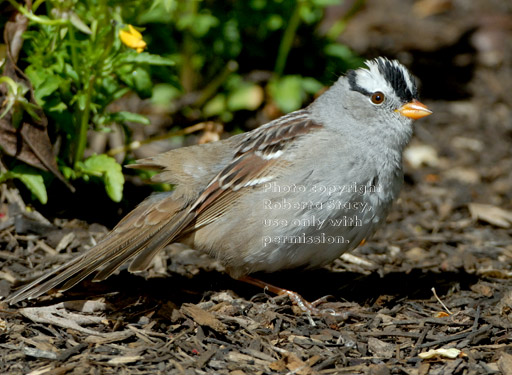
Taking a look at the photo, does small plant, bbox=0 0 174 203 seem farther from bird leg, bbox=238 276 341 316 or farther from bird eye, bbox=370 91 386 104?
bird eye, bbox=370 91 386 104

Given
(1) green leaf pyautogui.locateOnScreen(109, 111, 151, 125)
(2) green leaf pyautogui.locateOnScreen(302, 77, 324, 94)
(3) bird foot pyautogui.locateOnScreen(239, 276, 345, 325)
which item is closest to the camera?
(3) bird foot pyautogui.locateOnScreen(239, 276, 345, 325)

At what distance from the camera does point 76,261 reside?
3732 mm

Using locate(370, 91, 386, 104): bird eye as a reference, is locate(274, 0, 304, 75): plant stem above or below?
above

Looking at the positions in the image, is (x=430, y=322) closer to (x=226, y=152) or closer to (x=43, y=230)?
(x=226, y=152)

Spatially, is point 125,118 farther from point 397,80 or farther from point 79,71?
point 397,80

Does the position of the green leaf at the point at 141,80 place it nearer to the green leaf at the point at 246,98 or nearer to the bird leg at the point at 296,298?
the bird leg at the point at 296,298

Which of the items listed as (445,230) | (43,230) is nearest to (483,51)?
(445,230)

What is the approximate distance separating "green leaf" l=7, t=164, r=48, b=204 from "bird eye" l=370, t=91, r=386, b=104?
199 cm

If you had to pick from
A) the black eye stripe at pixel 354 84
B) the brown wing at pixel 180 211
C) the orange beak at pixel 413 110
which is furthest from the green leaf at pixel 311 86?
the orange beak at pixel 413 110

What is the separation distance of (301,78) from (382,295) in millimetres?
2595

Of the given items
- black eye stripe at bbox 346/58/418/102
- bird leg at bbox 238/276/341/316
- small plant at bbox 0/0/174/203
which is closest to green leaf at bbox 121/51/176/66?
small plant at bbox 0/0/174/203

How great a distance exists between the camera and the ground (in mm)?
3314

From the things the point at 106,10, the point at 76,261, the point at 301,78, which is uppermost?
the point at 106,10

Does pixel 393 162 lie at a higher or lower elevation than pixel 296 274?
higher
